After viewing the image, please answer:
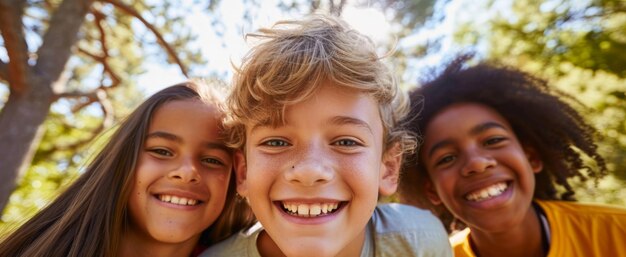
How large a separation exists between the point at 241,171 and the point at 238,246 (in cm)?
30

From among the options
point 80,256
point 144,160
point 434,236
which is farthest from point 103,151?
point 434,236

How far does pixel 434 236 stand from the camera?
1827mm

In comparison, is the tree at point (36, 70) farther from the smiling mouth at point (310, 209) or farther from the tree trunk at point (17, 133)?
the smiling mouth at point (310, 209)

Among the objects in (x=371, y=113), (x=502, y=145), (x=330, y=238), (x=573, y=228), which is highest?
(x=371, y=113)

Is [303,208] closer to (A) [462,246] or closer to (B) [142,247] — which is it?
(B) [142,247]

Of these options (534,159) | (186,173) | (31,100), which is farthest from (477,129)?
(31,100)

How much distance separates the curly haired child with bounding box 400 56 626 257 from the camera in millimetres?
2018

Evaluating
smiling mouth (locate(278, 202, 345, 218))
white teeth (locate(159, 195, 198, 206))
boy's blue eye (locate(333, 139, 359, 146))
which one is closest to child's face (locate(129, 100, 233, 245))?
white teeth (locate(159, 195, 198, 206))

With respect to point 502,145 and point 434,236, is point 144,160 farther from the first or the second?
point 502,145

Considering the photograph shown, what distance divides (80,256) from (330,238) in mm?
970

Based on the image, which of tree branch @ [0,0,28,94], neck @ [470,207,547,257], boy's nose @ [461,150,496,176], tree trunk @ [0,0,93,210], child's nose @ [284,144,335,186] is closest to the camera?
child's nose @ [284,144,335,186]

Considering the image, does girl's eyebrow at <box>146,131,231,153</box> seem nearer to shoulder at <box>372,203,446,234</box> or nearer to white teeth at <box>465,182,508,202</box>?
shoulder at <box>372,203,446,234</box>

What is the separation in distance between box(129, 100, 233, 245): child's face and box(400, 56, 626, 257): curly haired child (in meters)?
1.02

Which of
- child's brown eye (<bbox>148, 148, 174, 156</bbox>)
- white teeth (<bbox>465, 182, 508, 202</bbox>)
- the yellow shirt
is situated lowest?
the yellow shirt
